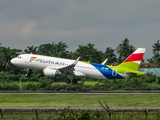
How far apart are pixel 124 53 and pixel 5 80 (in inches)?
3562

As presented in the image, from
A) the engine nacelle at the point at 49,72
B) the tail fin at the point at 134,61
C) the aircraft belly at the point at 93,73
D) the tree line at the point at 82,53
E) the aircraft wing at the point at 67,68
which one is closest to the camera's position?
the engine nacelle at the point at 49,72

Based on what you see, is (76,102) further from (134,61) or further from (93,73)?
(134,61)

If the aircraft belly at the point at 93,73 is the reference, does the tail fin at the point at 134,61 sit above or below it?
above

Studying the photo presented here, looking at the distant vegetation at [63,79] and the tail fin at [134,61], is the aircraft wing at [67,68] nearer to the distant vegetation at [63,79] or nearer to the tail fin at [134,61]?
the distant vegetation at [63,79]

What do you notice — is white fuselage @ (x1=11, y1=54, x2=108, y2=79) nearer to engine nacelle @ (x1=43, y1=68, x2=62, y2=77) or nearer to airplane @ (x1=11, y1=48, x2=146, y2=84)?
airplane @ (x1=11, y1=48, x2=146, y2=84)

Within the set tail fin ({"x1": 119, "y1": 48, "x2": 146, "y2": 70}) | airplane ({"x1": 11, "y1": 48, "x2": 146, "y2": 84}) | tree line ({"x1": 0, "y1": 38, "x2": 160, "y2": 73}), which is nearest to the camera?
airplane ({"x1": 11, "y1": 48, "x2": 146, "y2": 84})

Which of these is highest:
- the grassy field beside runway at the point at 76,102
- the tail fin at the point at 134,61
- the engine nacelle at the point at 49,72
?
the tail fin at the point at 134,61

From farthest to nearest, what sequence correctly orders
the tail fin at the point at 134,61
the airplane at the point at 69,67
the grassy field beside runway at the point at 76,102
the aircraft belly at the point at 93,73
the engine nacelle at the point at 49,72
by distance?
the tail fin at the point at 134,61, the aircraft belly at the point at 93,73, the airplane at the point at 69,67, the engine nacelle at the point at 49,72, the grassy field beside runway at the point at 76,102

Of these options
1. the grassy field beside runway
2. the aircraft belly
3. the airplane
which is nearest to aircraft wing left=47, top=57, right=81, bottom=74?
the airplane

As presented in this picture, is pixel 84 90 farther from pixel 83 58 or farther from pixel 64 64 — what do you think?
pixel 83 58

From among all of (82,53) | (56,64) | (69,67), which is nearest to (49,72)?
(56,64)

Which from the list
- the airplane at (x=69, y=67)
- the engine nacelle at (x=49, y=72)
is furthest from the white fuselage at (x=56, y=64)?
the engine nacelle at (x=49, y=72)

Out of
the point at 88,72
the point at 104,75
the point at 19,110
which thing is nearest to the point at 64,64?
the point at 88,72

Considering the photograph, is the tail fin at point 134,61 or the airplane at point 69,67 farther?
the tail fin at point 134,61
